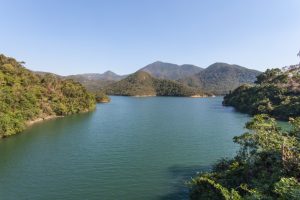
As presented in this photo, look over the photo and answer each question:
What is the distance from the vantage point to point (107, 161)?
37.2 meters

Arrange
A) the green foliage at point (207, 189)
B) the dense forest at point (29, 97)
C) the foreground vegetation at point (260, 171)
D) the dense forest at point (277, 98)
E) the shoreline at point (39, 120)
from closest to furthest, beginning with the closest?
the foreground vegetation at point (260, 171), the green foliage at point (207, 189), the dense forest at point (29, 97), the shoreline at point (39, 120), the dense forest at point (277, 98)

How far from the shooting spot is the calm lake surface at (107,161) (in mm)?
27498

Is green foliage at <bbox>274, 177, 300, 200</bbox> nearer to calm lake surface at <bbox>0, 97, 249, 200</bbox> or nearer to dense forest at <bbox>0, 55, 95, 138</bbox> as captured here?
calm lake surface at <bbox>0, 97, 249, 200</bbox>

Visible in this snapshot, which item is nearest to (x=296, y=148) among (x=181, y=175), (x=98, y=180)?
(x=181, y=175)

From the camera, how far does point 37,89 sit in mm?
82938

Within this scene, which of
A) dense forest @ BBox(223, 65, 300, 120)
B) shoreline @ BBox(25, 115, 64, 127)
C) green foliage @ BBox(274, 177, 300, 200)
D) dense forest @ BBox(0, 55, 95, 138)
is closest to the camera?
green foliage @ BBox(274, 177, 300, 200)

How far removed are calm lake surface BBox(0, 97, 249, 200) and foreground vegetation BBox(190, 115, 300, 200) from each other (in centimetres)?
422

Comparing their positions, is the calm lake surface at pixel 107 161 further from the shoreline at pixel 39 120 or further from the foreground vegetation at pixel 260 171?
the shoreline at pixel 39 120

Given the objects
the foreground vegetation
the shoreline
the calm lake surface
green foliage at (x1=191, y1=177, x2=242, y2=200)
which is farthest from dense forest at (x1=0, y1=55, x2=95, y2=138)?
the foreground vegetation

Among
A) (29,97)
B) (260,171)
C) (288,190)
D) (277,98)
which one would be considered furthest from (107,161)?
(277,98)

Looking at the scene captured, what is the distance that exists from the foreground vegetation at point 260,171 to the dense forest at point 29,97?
42.8 metres

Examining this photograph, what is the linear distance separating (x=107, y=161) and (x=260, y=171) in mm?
21430

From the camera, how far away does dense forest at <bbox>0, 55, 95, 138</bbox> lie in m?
56.9

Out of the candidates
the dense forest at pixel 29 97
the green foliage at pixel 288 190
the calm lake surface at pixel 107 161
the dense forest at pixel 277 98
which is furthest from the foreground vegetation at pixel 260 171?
the dense forest at pixel 277 98
